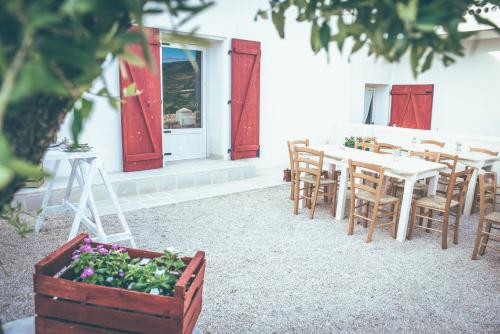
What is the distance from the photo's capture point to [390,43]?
77 cm

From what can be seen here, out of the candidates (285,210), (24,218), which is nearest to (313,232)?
(285,210)

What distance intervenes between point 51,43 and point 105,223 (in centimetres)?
443

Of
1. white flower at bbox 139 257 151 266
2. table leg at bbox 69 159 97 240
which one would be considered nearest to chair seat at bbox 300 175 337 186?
table leg at bbox 69 159 97 240

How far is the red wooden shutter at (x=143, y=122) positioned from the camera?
6105 millimetres

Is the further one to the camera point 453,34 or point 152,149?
point 152,149

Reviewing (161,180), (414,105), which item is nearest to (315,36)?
(161,180)

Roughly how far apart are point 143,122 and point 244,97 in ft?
6.61

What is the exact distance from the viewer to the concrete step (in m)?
5.07

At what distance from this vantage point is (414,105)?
1062cm

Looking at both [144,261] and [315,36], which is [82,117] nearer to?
[315,36]

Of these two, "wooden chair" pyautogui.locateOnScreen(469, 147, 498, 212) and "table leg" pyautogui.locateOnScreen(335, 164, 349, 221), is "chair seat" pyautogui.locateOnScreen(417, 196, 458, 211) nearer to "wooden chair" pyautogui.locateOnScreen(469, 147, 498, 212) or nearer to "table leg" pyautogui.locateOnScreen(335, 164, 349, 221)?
"table leg" pyautogui.locateOnScreen(335, 164, 349, 221)

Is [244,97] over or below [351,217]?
over

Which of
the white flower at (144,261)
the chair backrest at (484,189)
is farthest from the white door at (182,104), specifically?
the white flower at (144,261)

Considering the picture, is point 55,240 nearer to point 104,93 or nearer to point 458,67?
point 104,93
